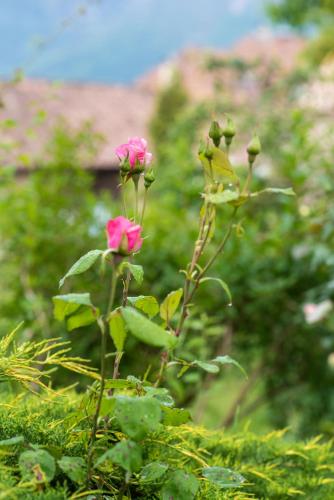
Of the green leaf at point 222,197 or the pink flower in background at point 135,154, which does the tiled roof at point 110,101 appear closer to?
the pink flower in background at point 135,154

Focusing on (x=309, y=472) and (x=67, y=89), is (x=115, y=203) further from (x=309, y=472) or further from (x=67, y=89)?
(x=67, y=89)

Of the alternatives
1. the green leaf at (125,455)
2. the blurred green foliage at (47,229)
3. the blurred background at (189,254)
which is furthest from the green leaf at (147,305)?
the blurred green foliage at (47,229)

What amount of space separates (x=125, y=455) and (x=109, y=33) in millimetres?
50537

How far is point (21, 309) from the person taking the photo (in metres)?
3.38

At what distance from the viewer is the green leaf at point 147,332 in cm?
75

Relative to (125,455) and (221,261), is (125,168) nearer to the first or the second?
(125,455)

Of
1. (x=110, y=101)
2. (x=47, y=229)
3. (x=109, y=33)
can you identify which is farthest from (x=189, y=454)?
(x=109, y=33)

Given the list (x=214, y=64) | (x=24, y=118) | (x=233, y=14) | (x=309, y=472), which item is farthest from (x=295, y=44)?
(x=233, y=14)

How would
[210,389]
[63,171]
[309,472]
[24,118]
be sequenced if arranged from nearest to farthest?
[309,472]
[210,389]
[63,171]
[24,118]

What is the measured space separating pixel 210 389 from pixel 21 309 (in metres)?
1.08

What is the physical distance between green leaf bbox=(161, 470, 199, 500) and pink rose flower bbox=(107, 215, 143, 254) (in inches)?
13.2

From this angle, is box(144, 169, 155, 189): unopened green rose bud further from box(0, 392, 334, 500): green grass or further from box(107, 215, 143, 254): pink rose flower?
box(0, 392, 334, 500): green grass

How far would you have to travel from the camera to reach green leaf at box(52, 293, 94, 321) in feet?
2.61

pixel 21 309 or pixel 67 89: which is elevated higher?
pixel 67 89
